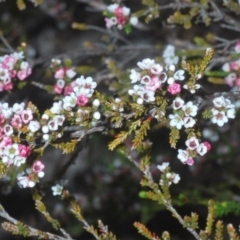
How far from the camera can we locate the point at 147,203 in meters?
2.60

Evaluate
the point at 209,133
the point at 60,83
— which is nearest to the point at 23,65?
the point at 60,83

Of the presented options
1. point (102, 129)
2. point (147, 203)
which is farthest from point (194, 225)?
point (147, 203)

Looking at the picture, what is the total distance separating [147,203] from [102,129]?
1.17m

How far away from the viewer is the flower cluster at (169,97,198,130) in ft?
4.47

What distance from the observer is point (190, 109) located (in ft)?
4.47

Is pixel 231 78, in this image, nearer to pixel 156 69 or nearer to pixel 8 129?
pixel 156 69

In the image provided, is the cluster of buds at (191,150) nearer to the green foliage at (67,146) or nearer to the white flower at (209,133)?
the green foliage at (67,146)

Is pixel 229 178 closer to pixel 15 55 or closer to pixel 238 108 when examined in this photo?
pixel 238 108

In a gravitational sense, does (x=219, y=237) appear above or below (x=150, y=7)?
below

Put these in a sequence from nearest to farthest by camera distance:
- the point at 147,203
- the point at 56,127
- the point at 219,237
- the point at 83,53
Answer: the point at 56,127, the point at 219,237, the point at 83,53, the point at 147,203

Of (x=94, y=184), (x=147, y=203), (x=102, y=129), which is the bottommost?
(x=94, y=184)

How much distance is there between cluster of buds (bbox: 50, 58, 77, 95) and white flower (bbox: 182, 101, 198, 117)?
614mm

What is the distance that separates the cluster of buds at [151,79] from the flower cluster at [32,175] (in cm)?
33

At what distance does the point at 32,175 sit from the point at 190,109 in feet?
1.53
